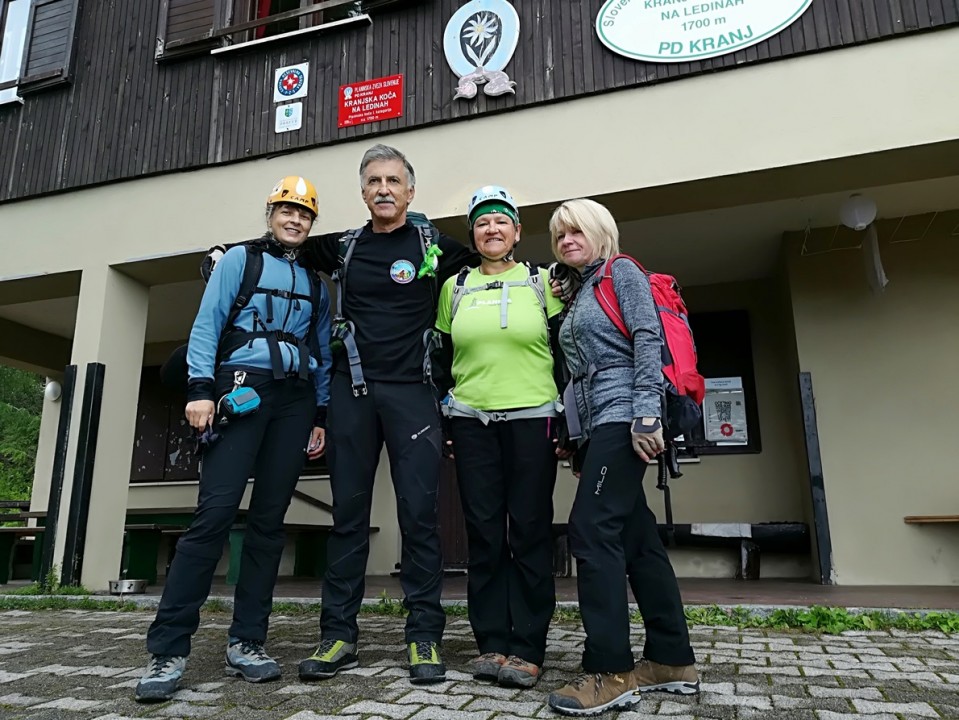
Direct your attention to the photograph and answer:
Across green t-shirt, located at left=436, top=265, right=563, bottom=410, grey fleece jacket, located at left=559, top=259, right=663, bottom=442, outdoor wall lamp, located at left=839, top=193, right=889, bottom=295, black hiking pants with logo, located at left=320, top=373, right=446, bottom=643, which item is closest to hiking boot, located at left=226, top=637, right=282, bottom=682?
black hiking pants with logo, located at left=320, top=373, right=446, bottom=643

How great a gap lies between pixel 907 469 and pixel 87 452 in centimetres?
636

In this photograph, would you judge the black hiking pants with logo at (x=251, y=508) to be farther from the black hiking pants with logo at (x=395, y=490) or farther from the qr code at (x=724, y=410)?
the qr code at (x=724, y=410)

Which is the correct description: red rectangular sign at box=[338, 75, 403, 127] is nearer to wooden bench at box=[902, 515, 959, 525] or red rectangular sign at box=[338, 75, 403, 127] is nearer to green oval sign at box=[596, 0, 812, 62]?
green oval sign at box=[596, 0, 812, 62]

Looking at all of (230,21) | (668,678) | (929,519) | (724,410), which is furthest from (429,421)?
(230,21)

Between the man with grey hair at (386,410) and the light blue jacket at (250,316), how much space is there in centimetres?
17

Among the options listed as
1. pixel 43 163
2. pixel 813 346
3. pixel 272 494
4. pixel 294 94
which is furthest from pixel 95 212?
pixel 813 346

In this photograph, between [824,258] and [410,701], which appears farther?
[824,258]

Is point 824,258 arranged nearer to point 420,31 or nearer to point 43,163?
point 420,31

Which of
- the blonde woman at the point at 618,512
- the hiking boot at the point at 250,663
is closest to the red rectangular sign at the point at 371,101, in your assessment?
the blonde woman at the point at 618,512

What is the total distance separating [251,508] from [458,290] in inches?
48.2

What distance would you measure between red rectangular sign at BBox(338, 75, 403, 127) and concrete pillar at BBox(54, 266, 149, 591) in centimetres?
243

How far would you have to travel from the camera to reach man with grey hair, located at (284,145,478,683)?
2941 mm

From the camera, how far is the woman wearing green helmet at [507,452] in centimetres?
286

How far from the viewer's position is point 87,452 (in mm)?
5871
